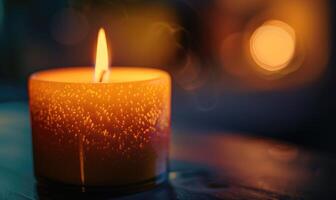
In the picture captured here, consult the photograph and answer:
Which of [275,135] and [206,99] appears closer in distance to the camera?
[275,135]

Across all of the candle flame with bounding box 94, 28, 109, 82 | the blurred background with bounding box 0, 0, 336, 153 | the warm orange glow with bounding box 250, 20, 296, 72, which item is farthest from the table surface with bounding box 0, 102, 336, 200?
the warm orange glow with bounding box 250, 20, 296, 72

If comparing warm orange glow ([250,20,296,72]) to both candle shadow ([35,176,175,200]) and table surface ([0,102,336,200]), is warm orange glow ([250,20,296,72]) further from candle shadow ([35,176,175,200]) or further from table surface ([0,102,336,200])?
candle shadow ([35,176,175,200])

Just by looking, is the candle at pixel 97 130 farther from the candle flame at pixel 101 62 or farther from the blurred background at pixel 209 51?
the blurred background at pixel 209 51

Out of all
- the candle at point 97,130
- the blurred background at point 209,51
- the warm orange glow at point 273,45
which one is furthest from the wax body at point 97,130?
the warm orange glow at point 273,45

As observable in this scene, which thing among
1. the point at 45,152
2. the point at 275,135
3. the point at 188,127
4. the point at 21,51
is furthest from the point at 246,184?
the point at 21,51

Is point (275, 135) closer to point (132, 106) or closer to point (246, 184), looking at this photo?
point (246, 184)

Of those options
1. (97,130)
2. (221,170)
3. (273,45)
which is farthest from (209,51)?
(97,130)

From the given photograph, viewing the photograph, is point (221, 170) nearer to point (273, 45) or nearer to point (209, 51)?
point (209, 51)
